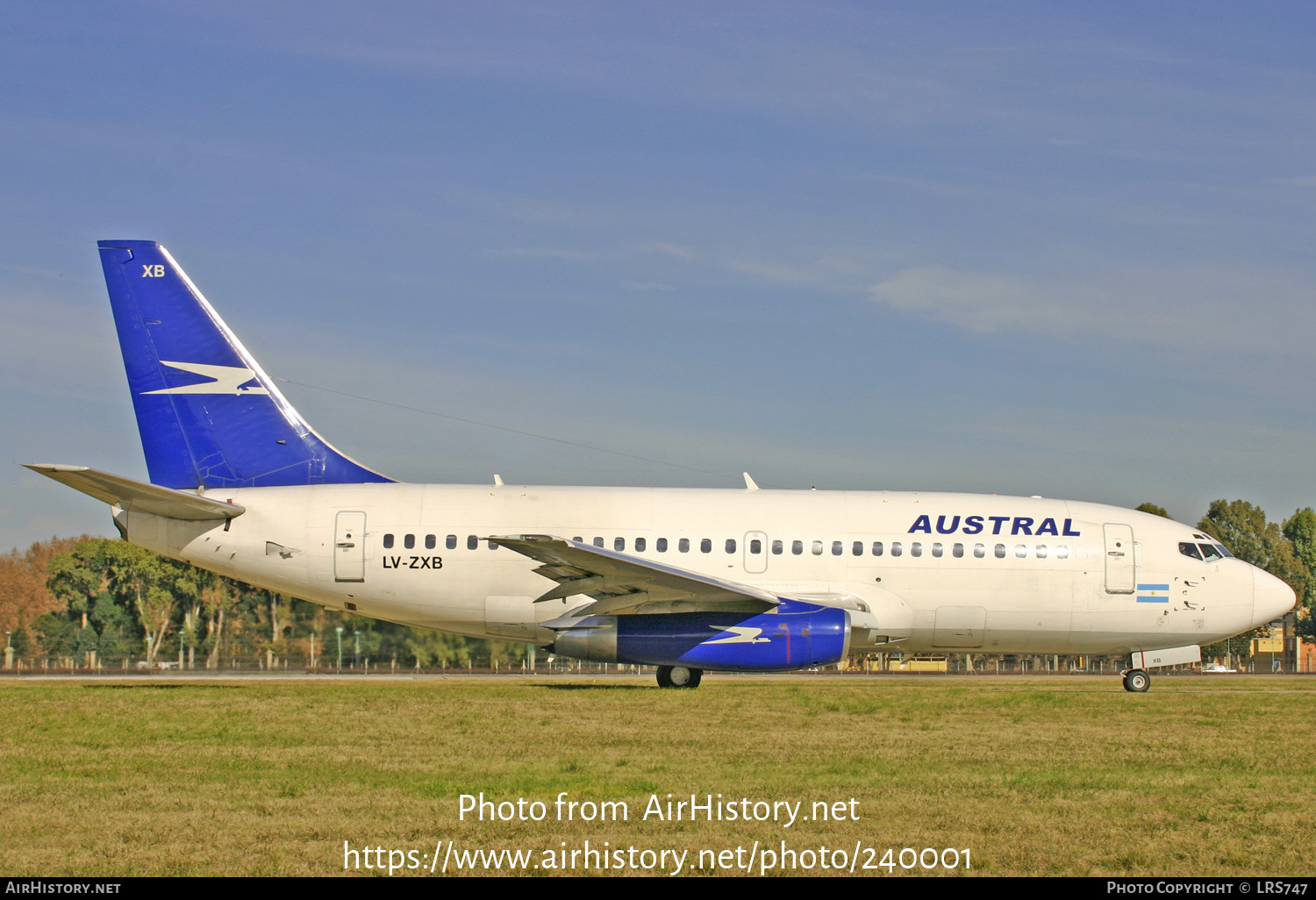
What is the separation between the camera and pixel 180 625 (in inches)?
1645

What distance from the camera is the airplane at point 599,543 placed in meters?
21.3

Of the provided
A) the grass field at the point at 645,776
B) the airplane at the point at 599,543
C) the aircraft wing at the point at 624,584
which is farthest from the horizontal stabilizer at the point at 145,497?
the aircraft wing at the point at 624,584

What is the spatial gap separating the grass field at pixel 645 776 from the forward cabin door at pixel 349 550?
123 inches

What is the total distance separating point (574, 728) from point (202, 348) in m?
12.5

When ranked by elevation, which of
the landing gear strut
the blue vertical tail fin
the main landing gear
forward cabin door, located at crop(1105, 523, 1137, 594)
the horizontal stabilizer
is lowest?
the landing gear strut

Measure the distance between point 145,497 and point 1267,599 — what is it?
20.8 meters

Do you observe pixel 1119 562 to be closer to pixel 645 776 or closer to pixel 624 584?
pixel 624 584

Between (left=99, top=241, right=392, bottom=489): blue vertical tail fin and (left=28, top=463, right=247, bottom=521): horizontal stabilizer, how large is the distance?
3.33ft

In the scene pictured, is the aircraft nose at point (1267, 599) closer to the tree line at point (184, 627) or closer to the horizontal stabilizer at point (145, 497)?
the tree line at point (184, 627)

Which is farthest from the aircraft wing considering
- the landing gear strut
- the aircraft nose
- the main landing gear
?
the aircraft nose

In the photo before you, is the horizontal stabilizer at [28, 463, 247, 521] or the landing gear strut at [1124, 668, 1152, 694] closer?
the horizontal stabilizer at [28, 463, 247, 521]

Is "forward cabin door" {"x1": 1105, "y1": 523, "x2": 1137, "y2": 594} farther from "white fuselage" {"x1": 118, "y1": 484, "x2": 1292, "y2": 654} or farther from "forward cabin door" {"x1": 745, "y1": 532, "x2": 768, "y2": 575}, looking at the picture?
"forward cabin door" {"x1": 745, "y1": 532, "x2": 768, "y2": 575}

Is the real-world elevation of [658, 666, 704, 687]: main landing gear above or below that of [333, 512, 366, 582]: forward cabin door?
below

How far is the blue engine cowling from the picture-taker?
64.3 ft
